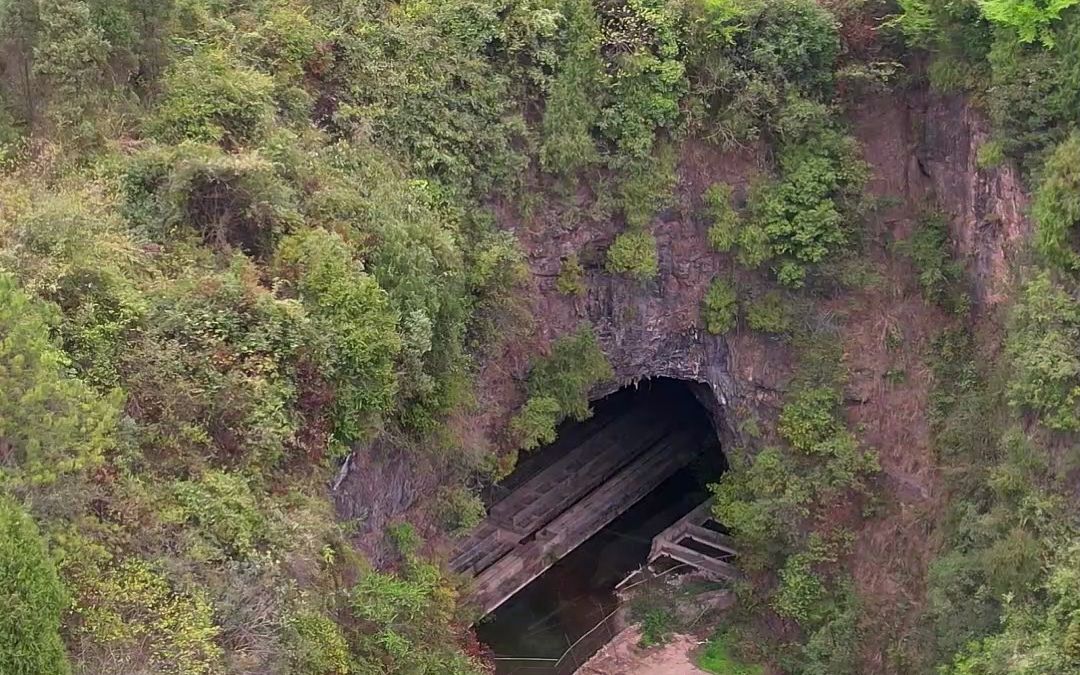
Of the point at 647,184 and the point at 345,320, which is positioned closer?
the point at 345,320

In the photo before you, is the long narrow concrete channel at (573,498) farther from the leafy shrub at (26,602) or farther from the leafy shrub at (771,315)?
the leafy shrub at (26,602)

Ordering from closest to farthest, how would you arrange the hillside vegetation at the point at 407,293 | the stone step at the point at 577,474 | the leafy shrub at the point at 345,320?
the hillside vegetation at the point at 407,293 < the leafy shrub at the point at 345,320 < the stone step at the point at 577,474

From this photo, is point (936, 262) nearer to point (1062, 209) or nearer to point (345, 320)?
point (1062, 209)

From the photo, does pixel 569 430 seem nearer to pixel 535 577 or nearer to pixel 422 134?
pixel 535 577

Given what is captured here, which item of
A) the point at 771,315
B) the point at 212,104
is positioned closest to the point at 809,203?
the point at 771,315

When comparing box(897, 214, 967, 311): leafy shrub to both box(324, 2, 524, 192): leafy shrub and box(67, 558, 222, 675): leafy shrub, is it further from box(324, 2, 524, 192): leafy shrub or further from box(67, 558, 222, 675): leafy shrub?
box(67, 558, 222, 675): leafy shrub

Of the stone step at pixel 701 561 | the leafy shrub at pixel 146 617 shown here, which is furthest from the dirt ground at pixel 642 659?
the leafy shrub at pixel 146 617
